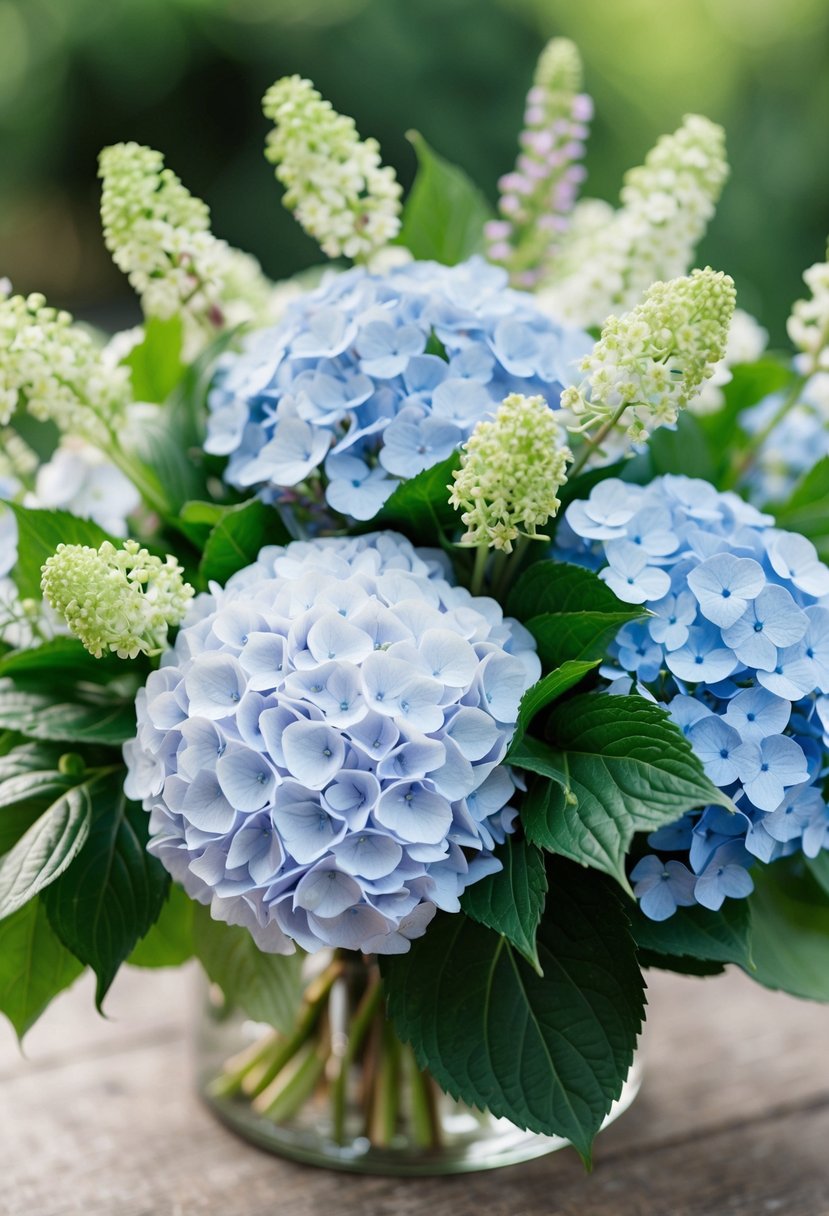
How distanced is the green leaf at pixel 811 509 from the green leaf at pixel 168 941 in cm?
44

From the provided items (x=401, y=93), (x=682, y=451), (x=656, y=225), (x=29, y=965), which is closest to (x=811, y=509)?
(x=682, y=451)

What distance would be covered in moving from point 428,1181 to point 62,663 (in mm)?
400

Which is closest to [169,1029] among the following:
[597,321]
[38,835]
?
[38,835]

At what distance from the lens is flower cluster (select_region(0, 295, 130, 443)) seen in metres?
0.67

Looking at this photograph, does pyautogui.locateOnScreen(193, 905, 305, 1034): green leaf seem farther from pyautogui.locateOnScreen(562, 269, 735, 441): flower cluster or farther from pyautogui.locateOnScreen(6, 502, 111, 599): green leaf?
pyautogui.locateOnScreen(562, 269, 735, 441): flower cluster

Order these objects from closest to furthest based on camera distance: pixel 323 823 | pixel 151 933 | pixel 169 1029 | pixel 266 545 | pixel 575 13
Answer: pixel 323 823
pixel 266 545
pixel 151 933
pixel 169 1029
pixel 575 13

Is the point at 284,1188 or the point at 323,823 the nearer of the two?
the point at 323,823

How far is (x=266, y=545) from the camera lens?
2.24 ft

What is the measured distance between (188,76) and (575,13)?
103 centimetres

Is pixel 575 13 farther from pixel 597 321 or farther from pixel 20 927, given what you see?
pixel 20 927

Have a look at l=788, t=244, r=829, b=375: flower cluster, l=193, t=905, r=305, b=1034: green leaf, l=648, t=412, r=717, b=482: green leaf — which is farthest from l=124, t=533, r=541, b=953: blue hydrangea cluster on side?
l=788, t=244, r=829, b=375: flower cluster

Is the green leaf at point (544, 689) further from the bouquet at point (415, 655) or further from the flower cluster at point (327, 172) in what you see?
the flower cluster at point (327, 172)

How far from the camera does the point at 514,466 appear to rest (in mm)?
548

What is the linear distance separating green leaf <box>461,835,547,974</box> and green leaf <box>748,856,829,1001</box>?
6.7 inches
